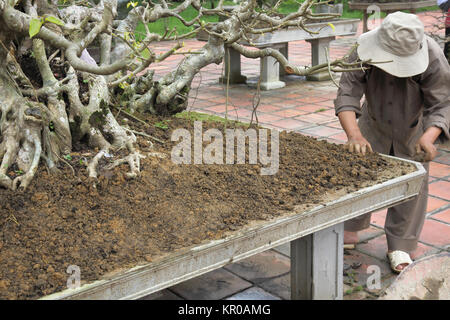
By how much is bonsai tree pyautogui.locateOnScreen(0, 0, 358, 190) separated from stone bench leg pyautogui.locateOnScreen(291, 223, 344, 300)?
695 millimetres

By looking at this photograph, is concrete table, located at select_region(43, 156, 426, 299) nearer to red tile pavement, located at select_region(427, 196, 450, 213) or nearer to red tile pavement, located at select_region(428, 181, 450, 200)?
red tile pavement, located at select_region(427, 196, 450, 213)

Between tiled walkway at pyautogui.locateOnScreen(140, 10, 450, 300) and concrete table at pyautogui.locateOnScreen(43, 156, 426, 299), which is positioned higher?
concrete table at pyautogui.locateOnScreen(43, 156, 426, 299)

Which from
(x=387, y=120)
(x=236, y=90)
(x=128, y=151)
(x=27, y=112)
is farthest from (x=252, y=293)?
(x=236, y=90)

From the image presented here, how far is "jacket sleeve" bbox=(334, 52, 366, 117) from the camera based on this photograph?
2.98 metres

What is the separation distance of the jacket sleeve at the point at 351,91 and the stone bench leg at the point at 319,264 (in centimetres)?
82

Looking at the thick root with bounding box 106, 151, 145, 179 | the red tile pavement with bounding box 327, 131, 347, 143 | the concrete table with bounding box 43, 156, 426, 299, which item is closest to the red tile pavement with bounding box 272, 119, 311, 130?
the red tile pavement with bounding box 327, 131, 347, 143

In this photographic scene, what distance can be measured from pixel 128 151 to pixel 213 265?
0.90m

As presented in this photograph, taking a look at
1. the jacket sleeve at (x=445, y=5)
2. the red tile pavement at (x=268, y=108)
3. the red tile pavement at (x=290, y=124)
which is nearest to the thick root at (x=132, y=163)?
the red tile pavement at (x=290, y=124)

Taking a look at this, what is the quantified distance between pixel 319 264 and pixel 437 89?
1110 millimetres

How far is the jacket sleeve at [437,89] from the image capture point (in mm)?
2822

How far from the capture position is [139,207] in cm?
212

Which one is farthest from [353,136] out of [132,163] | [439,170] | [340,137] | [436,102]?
[340,137]

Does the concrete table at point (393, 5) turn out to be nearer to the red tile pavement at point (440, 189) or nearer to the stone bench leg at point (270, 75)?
the stone bench leg at point (270, 75)

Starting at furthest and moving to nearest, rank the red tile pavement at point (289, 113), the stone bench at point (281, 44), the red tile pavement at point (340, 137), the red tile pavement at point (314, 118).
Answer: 1. the stone bench at point (281, 44)
2. the red tile pavement at point (289, 113)
3. the red tile pavement at point (314, 118)
4. the red tile pavement at point (340, 137)
